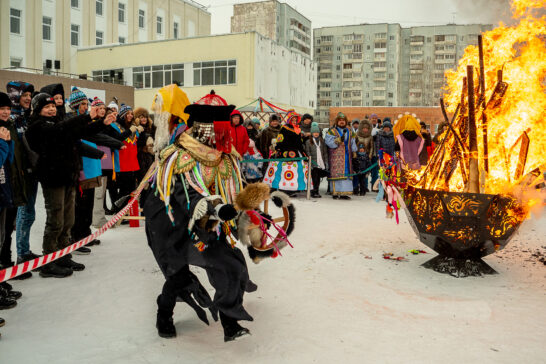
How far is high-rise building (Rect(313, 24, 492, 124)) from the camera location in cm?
7319

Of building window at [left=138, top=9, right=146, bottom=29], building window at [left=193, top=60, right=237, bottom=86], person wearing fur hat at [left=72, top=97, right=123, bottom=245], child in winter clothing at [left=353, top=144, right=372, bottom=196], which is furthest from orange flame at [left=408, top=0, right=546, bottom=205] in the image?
building window at [left=138, top=9, right=146, bottom=29]

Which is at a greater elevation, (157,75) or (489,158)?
(157,75)

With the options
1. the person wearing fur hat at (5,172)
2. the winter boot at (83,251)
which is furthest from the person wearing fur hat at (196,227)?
the winter boot at (83,251)

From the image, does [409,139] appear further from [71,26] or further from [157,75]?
[71,26]

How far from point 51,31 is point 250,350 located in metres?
34.8

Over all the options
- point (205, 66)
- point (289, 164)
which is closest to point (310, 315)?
point (289, 164)

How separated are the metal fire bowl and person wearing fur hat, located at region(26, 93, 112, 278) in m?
3.42

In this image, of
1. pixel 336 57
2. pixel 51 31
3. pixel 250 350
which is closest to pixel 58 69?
pixel 51 31

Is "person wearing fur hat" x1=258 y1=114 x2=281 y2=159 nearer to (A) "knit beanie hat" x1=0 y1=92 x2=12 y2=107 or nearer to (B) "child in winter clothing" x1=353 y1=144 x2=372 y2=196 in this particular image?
(B) "child in winter clothing" x1=353 y1=144 x2=372 y2=196

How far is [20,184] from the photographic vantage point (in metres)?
4.31

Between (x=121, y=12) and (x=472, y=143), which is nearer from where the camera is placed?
(x=472, y=143)

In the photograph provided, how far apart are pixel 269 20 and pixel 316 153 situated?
54.2m

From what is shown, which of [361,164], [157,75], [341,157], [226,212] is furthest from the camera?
[157,75]

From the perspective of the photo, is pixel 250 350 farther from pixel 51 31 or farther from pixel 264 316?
pixel 51 31
